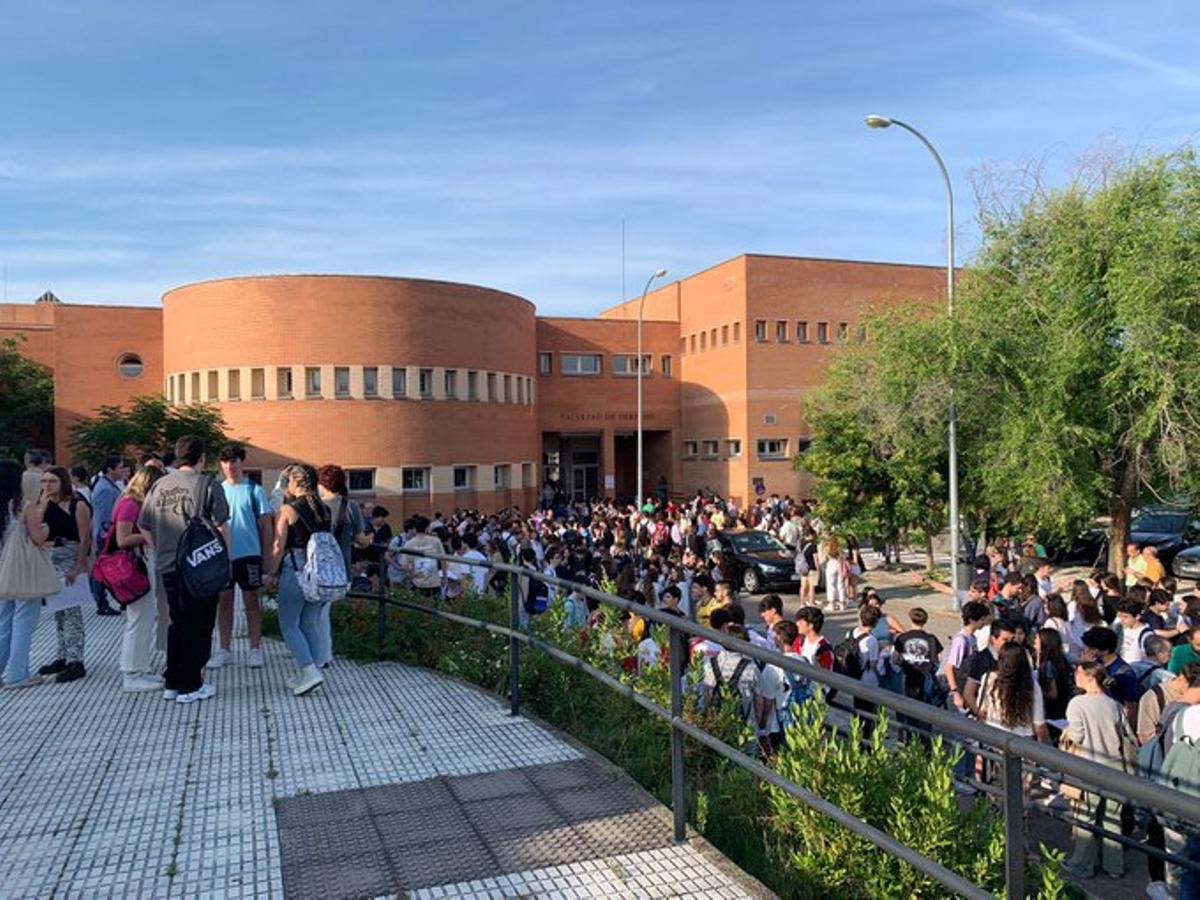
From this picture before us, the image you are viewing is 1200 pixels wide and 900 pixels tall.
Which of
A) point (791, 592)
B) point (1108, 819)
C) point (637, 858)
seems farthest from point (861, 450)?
point (637, 858)

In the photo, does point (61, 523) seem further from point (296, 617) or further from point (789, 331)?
point (789, 331)

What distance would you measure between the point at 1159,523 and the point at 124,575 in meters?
26.5

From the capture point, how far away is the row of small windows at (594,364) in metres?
45.6

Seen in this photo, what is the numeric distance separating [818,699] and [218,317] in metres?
37.0

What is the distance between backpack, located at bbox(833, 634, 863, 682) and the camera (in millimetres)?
7559

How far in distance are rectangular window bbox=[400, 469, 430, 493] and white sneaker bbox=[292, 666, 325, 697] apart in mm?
31331

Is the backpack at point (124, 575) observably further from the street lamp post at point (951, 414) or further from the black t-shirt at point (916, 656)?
the street lamp post at point (951, 414)

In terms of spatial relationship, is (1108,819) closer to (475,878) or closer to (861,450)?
(475,878)

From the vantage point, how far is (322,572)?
18.9 ft

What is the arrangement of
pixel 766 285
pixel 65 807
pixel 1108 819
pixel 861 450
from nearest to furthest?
pixel 65 807 < pixel 1108 819 < pixel 861 450 < pixel 766 285

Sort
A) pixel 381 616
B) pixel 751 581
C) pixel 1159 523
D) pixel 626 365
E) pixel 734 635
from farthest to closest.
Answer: pixel 626 365 < pixel 1159 523 < pixel 751 581 < pixel 381 616 < pixel 734 635

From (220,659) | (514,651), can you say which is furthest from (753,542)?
(514,651)

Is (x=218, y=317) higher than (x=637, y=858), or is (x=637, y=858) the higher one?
(x=218, y=317)

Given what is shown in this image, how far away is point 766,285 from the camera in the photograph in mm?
40031
